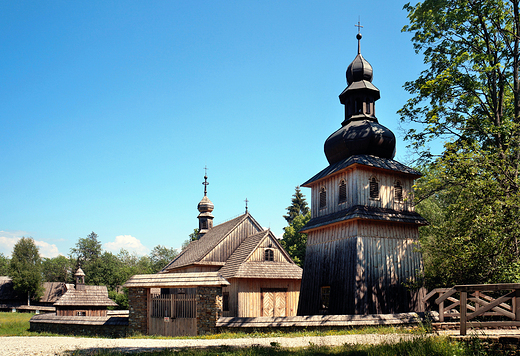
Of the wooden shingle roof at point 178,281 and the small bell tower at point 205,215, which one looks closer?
the wooden shingle roof at point 178,281

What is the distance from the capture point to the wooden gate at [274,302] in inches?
1038

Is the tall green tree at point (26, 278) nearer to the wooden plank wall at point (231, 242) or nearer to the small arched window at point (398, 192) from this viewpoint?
the wooden plank wall at point (231, 242)

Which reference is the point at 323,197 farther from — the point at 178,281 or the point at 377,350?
the point at 377,350

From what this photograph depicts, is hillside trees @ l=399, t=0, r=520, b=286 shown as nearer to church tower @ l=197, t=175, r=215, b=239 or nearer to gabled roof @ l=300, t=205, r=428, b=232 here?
gabled roof @ l=300, t=205, r=428, b=232

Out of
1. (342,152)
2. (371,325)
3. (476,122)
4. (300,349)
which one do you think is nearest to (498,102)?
(476,122)

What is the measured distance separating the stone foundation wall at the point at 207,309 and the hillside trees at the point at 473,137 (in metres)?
8.99

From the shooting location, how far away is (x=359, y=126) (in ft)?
70.6

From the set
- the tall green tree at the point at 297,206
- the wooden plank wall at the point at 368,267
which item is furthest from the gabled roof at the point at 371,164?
the tall green tree at the point at 297,206

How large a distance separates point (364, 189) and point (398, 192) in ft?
7.45

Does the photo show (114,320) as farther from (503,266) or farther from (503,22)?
(503,22)

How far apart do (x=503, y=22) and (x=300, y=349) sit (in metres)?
16.9

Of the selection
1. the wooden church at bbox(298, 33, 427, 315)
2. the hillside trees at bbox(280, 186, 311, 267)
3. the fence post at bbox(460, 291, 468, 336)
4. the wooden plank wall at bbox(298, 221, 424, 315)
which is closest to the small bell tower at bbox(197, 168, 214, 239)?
the hillside trees at bbox(280, 186, 311, 267)

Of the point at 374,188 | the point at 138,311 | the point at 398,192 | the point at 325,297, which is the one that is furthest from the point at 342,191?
the point at 138,311

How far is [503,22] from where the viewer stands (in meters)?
18.7
